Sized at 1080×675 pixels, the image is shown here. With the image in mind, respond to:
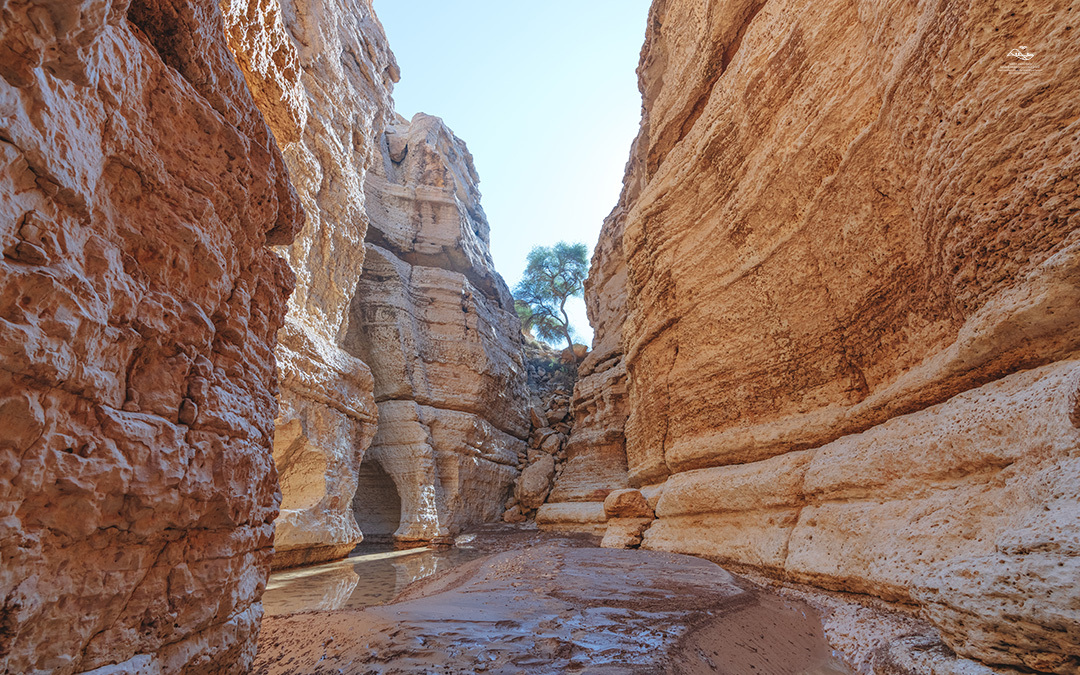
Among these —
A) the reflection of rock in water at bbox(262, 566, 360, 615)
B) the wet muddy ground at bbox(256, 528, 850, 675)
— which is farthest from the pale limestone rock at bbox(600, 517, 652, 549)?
the reflection of rock in water at bbox(262, 566, 360, 615)

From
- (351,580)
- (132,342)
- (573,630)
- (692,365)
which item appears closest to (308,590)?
(351,580)

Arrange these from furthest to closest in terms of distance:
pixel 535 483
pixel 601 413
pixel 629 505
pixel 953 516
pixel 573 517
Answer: pixel 535 483
pixel 601 413
pixel 573 517
pixel 629 505
pixel 953 516

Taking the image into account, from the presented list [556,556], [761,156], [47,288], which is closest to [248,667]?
[47,288]

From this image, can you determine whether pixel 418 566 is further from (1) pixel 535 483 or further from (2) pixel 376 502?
(1) pixel 535 483

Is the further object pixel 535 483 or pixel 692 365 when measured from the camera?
pixel 535 483

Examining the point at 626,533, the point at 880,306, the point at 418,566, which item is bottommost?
the point at 418,566

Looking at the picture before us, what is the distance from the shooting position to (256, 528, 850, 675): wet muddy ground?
6.99 ft

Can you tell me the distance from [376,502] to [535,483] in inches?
189

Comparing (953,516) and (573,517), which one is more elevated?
(953,516)

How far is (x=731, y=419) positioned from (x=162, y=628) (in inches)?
221

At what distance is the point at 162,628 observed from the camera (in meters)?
1.69

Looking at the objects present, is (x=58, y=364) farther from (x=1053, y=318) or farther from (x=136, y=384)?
(x=1053, y=318)

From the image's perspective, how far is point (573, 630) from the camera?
2.56 metres

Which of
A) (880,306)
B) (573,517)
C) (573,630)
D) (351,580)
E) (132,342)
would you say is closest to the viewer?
(132,342)
